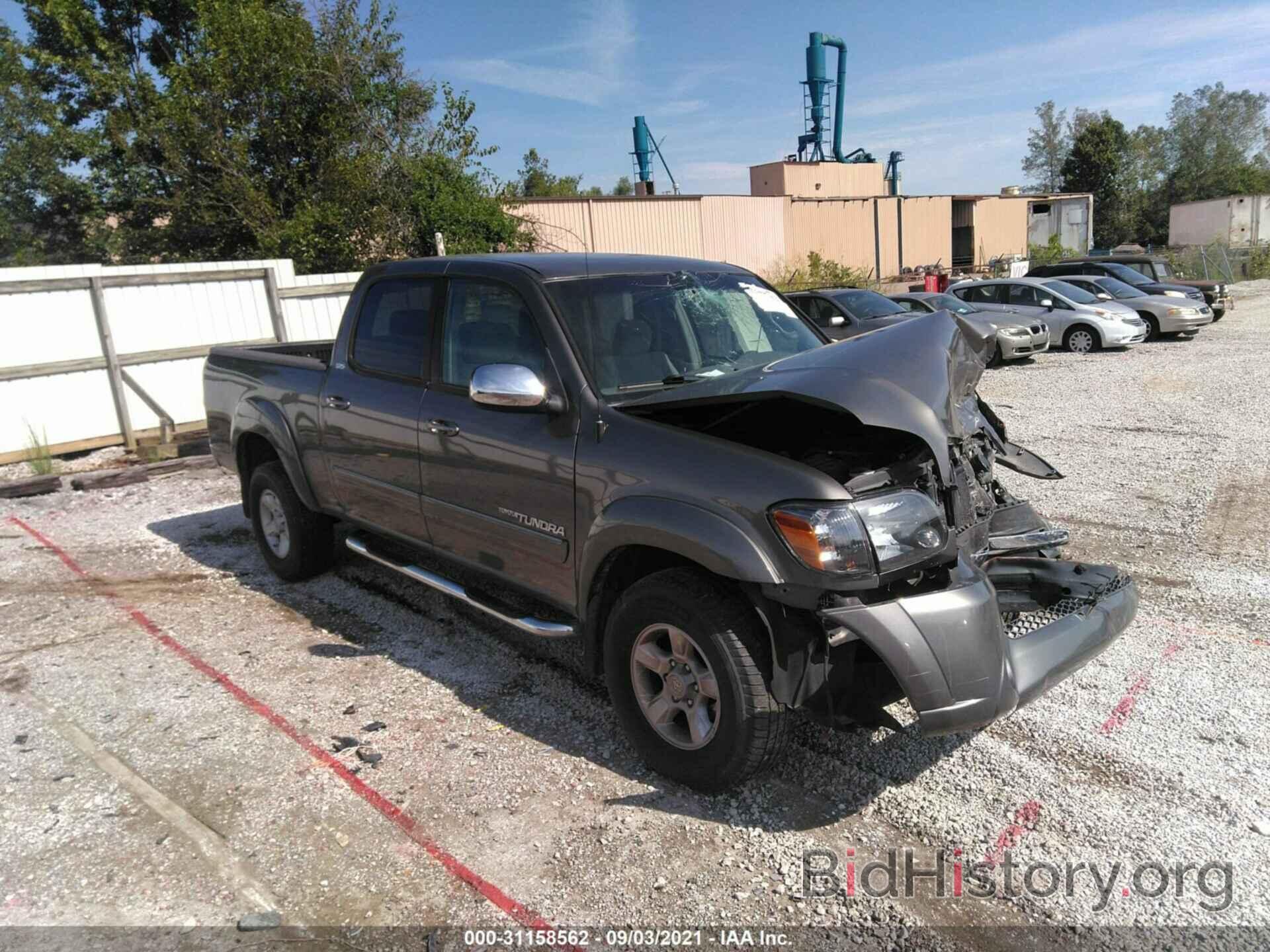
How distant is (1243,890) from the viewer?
271cm

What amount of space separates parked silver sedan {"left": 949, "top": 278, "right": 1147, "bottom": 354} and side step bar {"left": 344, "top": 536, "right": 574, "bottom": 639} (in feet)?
50.6

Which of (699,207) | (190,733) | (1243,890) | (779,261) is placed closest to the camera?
(1243,890)

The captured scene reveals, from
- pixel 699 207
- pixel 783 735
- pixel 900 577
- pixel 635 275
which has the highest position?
pixel 699 207

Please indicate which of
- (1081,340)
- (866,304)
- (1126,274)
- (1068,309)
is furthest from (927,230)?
(866,304)

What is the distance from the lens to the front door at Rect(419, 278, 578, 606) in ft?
11.8

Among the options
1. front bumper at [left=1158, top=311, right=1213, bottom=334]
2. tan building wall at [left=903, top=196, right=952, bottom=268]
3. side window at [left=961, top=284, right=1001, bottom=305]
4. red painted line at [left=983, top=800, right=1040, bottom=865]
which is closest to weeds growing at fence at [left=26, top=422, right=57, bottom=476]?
red painted line at [left=983, top=800, right=1040, bottom=865]

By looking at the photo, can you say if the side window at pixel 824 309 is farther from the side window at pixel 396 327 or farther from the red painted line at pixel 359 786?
the red painted line at pixel 359 786

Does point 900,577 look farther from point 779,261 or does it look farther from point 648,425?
point 779,261

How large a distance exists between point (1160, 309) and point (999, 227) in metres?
27.4

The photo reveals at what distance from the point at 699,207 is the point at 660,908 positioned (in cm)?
2573

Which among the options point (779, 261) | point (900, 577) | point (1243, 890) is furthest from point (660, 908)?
point (779, 261)

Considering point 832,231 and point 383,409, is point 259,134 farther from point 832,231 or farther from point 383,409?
point 832,231

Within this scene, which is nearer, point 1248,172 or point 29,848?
point 29,848

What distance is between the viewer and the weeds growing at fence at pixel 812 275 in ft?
Result: 96.7
